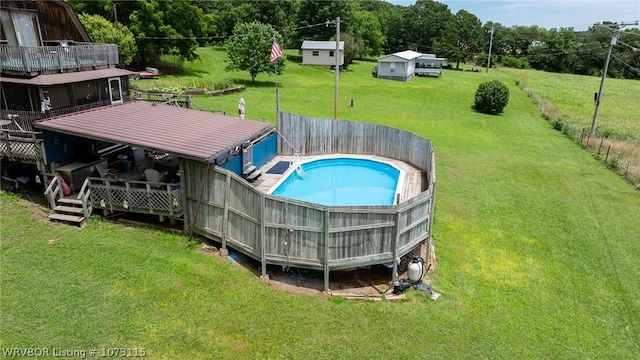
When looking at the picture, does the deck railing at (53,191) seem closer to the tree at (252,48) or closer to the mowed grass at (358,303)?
the mowed grass at (358,303)

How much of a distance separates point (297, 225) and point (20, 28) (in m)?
14.0

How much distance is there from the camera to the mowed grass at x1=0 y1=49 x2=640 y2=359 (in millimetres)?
8883

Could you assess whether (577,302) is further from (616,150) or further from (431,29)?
(431,29)

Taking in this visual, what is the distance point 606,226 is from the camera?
15.9 m

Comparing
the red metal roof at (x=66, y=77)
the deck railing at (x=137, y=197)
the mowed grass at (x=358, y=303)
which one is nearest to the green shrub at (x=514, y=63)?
the mowed grass at (x=358, y=303)

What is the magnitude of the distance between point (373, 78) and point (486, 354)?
164 feet

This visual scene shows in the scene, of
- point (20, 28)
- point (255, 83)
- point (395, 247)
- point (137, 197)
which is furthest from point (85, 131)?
point (255, 83)

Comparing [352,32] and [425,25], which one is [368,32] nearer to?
[352,32]

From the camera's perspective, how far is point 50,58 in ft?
50.5

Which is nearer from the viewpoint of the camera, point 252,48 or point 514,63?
point 252,48

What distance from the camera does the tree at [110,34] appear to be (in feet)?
109

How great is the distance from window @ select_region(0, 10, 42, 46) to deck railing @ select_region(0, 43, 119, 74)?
70.1 inches

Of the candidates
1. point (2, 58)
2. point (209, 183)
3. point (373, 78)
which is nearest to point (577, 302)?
point (209, 183)

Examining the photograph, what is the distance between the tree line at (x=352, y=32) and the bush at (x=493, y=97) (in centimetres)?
891
